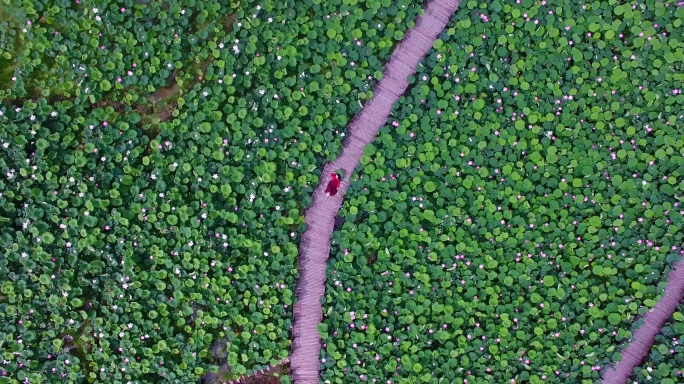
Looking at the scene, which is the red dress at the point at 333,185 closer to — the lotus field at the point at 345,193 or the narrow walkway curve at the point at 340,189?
the narrow walkway curve at the point at 340,189

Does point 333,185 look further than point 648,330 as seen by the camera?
Yes

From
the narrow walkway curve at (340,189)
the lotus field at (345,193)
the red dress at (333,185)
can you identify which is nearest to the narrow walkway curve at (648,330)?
the lotus field at (345,193)

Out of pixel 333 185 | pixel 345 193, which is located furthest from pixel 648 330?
pixel 333 185

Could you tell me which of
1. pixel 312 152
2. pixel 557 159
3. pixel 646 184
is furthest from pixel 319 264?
pixel 646 184

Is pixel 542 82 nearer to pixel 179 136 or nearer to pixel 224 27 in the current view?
pixel 224 27

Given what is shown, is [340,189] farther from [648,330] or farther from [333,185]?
[648,330]
